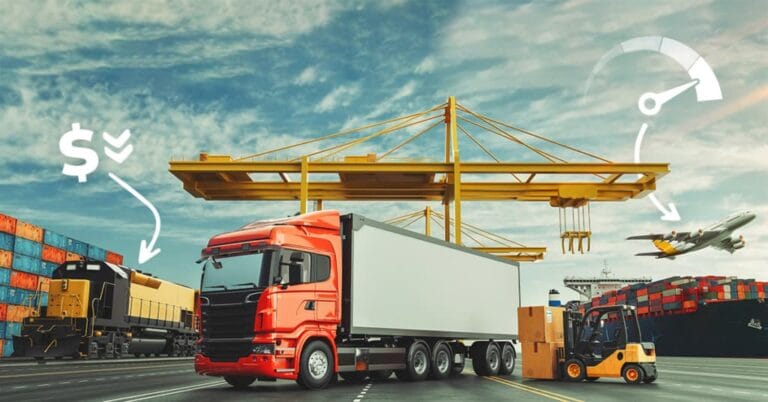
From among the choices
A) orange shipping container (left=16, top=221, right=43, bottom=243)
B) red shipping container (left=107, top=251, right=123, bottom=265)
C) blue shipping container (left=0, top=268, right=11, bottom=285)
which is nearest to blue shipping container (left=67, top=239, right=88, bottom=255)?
red shipping container (left=107, top=251, right=123, bottom=265)

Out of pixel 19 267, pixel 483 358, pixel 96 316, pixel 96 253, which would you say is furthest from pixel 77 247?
pixel 483 358

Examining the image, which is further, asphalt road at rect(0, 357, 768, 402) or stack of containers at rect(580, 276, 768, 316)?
stack of containers at rect(580, 276, 768, 316)

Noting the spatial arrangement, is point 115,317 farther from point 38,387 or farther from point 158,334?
point 38,387

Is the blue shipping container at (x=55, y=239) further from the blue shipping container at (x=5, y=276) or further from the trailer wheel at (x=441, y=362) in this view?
the trailer wheel at (x=441, y=362)

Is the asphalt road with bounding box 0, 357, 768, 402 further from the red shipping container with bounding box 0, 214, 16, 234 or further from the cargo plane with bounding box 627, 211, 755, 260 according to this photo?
the cargo plane with bounding box 627, 211, 755, 260

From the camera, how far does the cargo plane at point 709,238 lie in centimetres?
4672

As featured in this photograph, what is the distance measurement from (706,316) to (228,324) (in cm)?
4810

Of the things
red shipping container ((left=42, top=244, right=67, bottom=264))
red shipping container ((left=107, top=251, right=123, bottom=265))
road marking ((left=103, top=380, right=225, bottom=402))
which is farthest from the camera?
red shipping container ((left=107, top=251, right=123, bottom=265))

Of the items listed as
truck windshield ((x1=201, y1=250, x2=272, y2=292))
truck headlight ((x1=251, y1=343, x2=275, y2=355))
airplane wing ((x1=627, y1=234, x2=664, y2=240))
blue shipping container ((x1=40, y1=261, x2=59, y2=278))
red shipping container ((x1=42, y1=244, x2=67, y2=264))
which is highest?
airplane wing ((x1=627, y1=234, x2=664, y2=240))

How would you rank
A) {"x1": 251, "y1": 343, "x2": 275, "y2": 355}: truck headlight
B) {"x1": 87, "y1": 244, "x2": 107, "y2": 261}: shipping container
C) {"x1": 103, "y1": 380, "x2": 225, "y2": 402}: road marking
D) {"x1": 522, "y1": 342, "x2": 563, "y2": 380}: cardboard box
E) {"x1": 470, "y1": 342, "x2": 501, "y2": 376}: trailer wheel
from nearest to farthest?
1. {"x1": 103, "y1": 380, "x2": 225, "y2": 402}: road marking
2. {"x1": 251, "y1": 343, "x2": 275, "y2": 355}: truck headlight
3. {"x1": 522, "y1": 342, "x2": 563, "y2": 380}: cardboard box
4. {"x1": 470, "y1": 342, "x2": 501, "y2": 376}: trailer wheel
5. {"x1": 87, "y1": 244, "x2": 107, "y2": 261}: shipping container

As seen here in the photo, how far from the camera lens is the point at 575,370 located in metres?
19.4

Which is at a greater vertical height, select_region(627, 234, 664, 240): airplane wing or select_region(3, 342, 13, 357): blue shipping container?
select_region(627, 234, 664, 240): airplane wing

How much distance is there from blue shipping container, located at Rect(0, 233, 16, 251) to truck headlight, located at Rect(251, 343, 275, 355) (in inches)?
1086

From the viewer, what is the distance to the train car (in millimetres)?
26062
